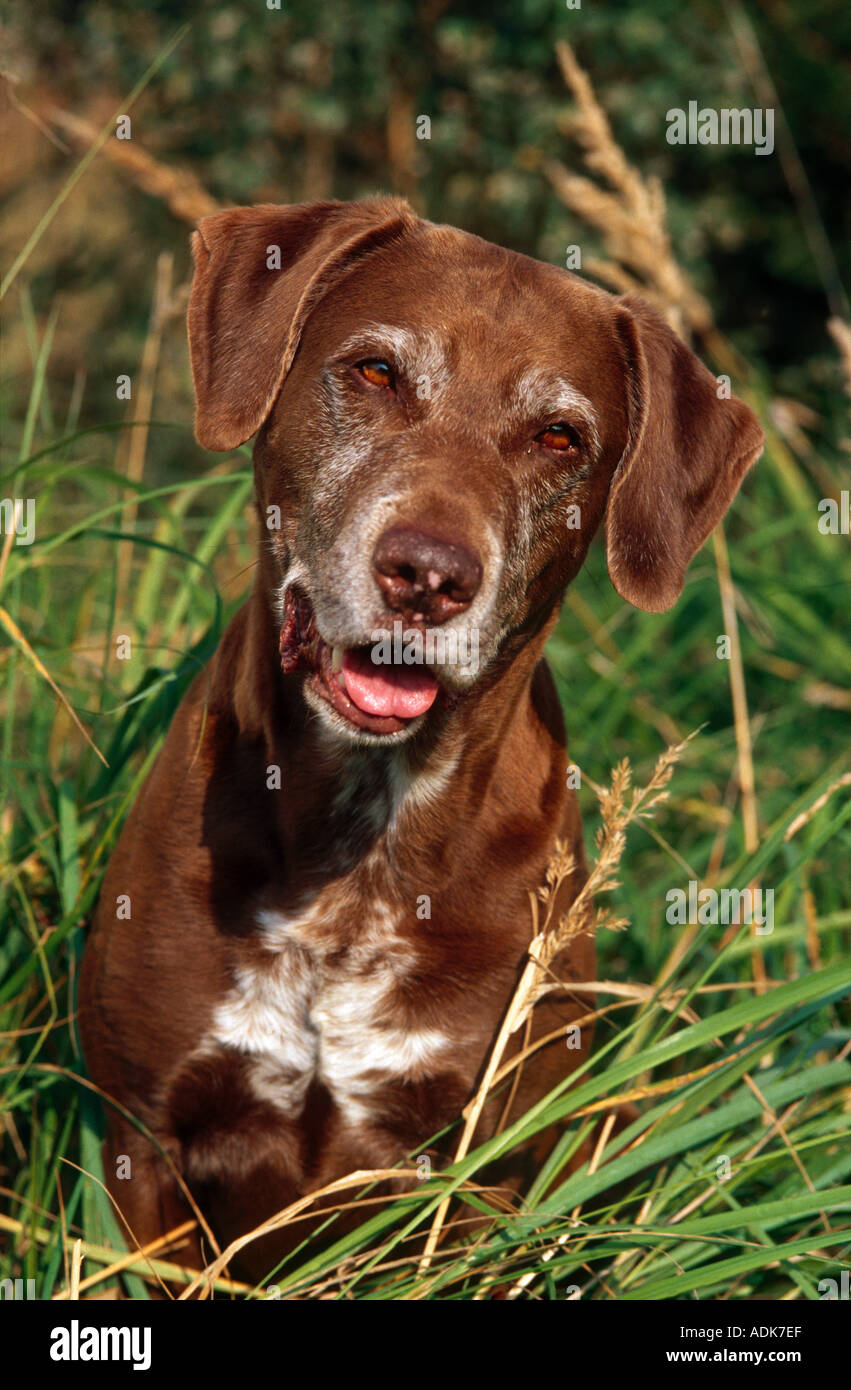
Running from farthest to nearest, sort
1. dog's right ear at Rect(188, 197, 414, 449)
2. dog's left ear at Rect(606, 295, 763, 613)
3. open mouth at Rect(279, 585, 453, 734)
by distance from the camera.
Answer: dog's left ear at Rect(606, 295, 763, 613), dog's right ear at Rect(188, 197, 414, 449), open mouth at Rect(279, 585, 453, 734)

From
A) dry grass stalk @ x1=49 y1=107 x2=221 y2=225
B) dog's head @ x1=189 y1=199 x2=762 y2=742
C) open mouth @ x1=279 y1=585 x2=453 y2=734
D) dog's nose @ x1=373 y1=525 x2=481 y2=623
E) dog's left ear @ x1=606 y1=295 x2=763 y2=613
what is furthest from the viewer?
dry grass stalk @ x1=49 y1=107 x2=221 y2=225

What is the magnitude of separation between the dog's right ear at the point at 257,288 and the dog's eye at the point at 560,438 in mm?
→ 501

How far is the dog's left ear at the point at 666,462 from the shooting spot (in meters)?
3.11

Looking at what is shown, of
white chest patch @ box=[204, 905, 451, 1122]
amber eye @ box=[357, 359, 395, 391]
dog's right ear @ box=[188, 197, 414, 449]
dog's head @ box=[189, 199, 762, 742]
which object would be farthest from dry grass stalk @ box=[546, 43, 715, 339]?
white chest patch @ box=[204, 905, 451, 1122]

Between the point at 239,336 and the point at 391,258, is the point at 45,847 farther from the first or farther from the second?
the point at 391,258

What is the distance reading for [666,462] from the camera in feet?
10.3

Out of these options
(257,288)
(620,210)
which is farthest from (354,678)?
(620,210)

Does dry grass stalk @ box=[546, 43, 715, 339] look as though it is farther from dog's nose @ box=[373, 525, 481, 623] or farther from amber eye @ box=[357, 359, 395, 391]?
dog's nose @ box=[373, 525, 481, 623]

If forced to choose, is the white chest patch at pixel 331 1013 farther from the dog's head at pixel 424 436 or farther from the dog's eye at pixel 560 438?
the dog's eye at pixel 560 438

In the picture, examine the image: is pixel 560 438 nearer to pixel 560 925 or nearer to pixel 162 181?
pixel 560 925

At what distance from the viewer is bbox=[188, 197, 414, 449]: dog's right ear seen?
287 centimetres

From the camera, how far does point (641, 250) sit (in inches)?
175

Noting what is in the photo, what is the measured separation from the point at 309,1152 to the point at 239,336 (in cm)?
160

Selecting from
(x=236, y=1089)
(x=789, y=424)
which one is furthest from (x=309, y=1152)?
(x=789, y=424)
